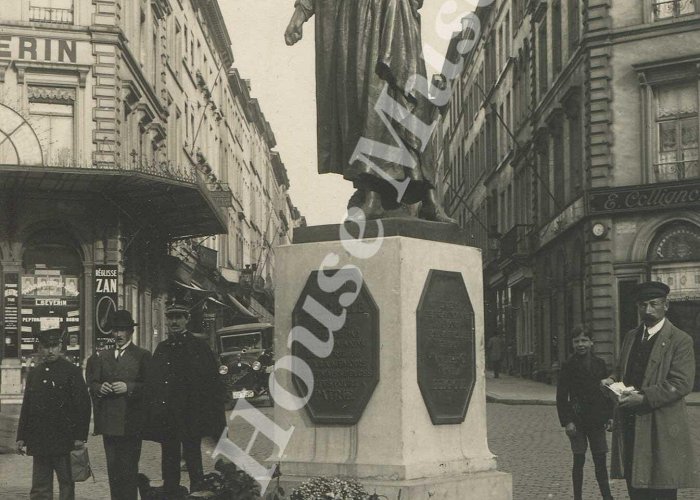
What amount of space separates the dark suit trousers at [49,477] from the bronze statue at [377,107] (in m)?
4.12

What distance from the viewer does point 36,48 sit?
29828 millimetres

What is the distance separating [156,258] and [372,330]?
99.4ft

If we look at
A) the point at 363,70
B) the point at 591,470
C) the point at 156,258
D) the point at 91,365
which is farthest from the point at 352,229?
the point at 156,258

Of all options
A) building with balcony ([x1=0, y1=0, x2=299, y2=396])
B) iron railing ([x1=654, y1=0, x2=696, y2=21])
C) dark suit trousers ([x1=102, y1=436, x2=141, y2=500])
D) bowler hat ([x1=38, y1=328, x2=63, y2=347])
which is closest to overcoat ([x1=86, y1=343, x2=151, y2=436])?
dark suit trousers ([x1=102, y1=436, x2=141, y2=500])

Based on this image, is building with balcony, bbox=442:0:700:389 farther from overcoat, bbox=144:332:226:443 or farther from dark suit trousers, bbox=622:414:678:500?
dark suit trousers, bbox=622:414:678:500

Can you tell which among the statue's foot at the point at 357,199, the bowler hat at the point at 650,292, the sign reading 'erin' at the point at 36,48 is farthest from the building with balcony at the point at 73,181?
the bowler hat at the point at 650,292

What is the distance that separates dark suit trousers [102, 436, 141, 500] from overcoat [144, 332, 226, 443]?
0.37m

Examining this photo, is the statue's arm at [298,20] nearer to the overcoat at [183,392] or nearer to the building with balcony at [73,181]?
the overcoat at [183,392]

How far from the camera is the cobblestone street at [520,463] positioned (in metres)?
12.1

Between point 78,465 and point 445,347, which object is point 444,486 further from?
point 78,465

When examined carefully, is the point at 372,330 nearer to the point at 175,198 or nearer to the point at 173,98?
the point at 175,198

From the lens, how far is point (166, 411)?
31.5 feet

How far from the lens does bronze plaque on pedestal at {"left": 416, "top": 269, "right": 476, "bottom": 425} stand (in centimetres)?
713

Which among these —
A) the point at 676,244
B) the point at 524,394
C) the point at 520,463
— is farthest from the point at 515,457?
the point at 676,244
